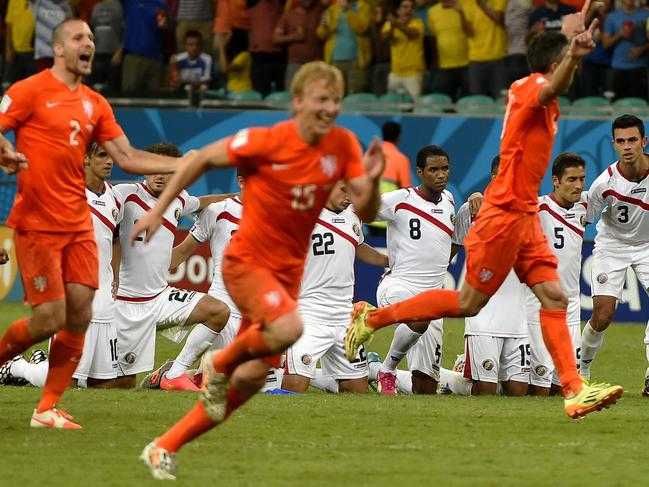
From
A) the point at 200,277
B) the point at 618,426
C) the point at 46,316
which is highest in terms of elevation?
the point at 46,316

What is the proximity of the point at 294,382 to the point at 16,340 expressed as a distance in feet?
11.1

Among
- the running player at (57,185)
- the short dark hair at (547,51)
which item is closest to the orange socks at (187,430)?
the running player at (57,185)

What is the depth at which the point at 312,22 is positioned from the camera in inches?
830

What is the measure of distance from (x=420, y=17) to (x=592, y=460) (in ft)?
44.5

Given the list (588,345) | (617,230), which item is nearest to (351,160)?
(588,345)

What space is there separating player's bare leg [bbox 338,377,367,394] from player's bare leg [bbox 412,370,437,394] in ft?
1.46

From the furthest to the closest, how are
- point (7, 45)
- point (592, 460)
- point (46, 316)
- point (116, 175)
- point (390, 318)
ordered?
point (7, 45) → point (116, 175) → point (390, 318) → point (46, 316) → point (592, 460)

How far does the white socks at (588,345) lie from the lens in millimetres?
12359

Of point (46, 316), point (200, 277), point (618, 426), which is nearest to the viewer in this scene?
point (46, 316)

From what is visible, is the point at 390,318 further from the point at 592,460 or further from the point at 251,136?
the point at 251,136

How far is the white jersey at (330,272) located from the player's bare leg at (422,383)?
795 mm

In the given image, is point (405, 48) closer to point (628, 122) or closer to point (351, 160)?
point (628, 122)

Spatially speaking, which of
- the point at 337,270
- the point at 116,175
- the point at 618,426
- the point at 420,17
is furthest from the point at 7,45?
the point at 618,426

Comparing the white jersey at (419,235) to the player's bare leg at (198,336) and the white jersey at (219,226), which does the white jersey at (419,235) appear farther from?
the player's bare leg at (198,336)
